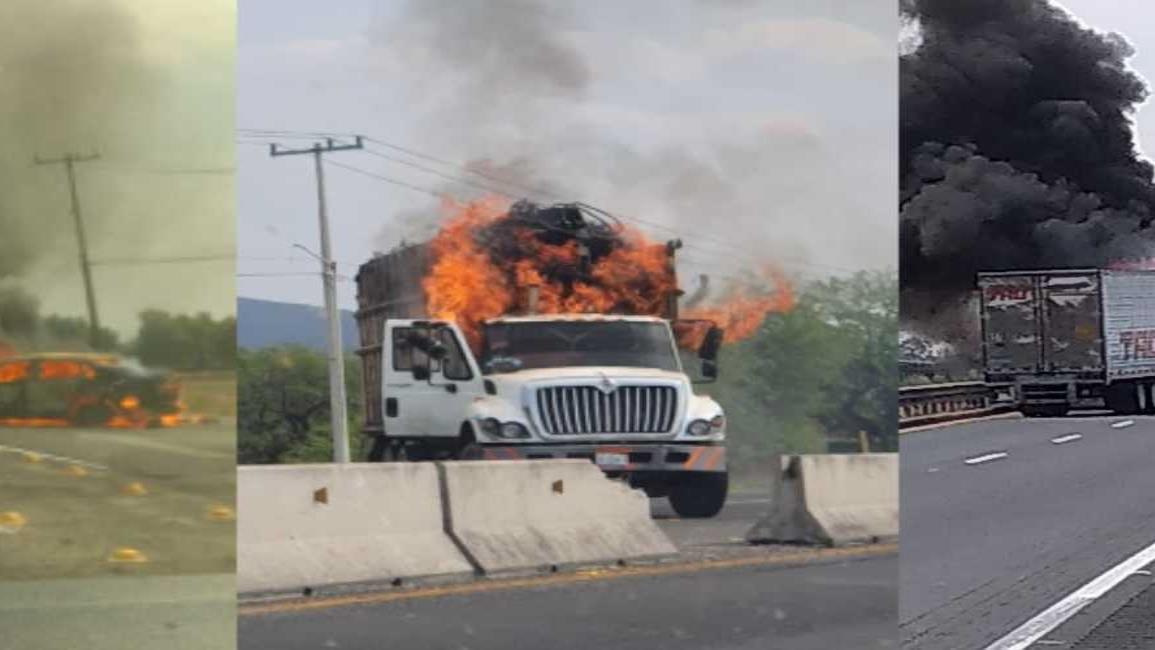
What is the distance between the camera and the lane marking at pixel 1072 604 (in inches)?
156

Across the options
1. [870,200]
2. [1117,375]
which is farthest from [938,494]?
[870,200]

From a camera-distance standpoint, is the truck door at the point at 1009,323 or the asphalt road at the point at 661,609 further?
the truck door at the point at 1009,323

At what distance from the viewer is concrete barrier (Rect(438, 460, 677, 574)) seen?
221 cm

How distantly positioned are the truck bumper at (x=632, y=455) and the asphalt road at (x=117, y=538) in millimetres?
366

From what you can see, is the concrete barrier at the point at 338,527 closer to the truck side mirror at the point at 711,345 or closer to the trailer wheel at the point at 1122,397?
the truck side mirror at the point at 711,345

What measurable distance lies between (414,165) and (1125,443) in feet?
10.0

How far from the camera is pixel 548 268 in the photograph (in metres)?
2.23

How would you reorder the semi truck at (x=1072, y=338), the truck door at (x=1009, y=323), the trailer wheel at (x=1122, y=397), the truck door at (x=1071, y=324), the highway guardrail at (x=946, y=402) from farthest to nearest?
the trailer wheel at (x=1122, y=397), the truck door at (x=1071, y=324), the semi truck at (x=1072, y=338), the truck door at (x=1009, y=323), the highway guardrail at (x=946, y=402)

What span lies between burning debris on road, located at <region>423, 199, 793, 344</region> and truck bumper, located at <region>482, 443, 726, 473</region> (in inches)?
6.3

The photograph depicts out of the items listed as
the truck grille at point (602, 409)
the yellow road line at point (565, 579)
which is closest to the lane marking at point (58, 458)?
the yellow road line at point (565, 579)

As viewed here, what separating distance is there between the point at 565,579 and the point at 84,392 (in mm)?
682

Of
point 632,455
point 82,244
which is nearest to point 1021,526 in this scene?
point 632,455

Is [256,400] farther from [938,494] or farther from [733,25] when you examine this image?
[938,494]

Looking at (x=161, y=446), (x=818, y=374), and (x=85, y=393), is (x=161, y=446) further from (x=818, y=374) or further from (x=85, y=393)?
(x=818, y=374)
